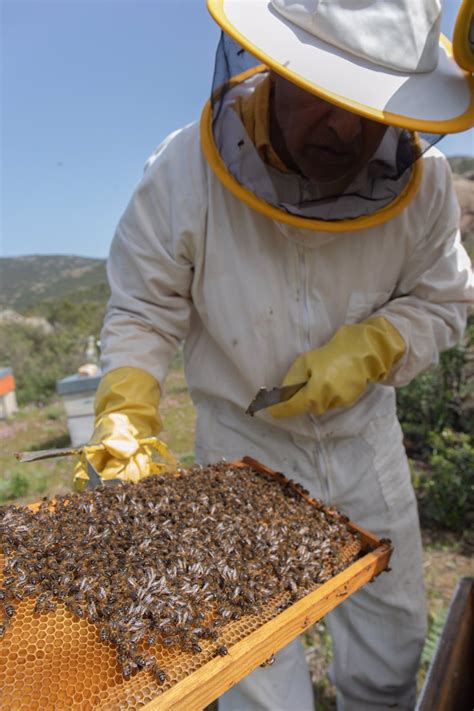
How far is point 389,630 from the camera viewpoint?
302 centimetres

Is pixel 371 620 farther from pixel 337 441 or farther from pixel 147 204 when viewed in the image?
pixel 147 204

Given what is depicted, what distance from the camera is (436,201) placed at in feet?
8.83

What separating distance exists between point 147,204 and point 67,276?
299 ft

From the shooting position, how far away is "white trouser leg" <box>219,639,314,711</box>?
2502 mm

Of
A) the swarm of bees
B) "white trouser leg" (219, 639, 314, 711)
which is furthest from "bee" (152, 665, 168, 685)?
A: "white trouser leg" (219, 639, 314, 711)

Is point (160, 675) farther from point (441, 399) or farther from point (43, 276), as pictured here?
point (43, 276)

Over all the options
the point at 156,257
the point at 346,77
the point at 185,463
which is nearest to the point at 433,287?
the point at 346,77

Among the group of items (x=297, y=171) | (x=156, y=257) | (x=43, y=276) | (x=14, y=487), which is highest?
(x=297, y=171)

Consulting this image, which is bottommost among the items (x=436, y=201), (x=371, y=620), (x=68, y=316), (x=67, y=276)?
(x=67, y=276)

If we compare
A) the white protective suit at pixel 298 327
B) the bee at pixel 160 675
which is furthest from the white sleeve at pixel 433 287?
the bee at pixel 160 675

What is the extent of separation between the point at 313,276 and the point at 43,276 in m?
93.7

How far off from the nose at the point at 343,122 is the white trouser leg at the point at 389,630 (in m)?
2.01

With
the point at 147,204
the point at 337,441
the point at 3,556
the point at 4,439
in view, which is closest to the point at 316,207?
the point at 147,204

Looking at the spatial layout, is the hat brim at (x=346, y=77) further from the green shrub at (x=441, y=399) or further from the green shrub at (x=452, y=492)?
the green shrub at (x=441, y=399)
